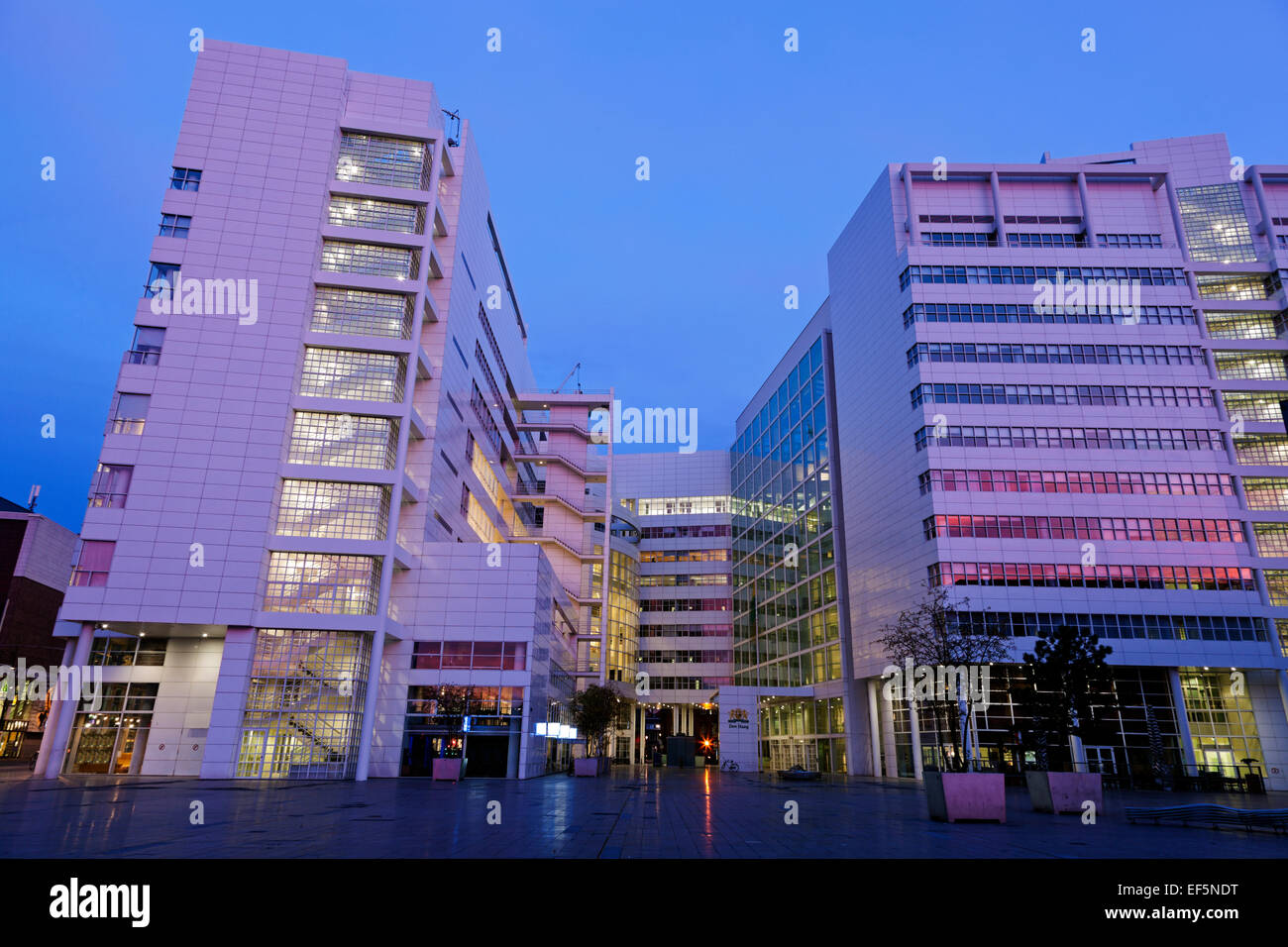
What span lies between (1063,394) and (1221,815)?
43.5 metres

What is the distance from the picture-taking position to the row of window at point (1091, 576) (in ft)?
168

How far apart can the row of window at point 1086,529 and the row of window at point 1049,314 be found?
15477 mm

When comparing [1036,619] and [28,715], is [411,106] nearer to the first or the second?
[1036,619]

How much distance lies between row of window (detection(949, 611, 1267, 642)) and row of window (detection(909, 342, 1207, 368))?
18.9m

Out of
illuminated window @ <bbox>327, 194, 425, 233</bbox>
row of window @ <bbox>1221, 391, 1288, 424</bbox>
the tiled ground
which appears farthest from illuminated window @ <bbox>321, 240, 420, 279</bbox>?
row of window @ <bbox>1221, 391, 1288, 424</bbox>

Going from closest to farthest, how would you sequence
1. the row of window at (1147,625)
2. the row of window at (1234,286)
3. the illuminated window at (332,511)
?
the illuminated window at (332,511)
the row of window at (1147,625)
the row of window at (1234,286)

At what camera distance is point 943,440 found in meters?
54.6

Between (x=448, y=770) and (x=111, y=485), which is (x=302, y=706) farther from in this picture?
(x=111, y=485)

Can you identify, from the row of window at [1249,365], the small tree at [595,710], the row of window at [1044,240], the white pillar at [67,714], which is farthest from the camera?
the row of window at [1044,240]

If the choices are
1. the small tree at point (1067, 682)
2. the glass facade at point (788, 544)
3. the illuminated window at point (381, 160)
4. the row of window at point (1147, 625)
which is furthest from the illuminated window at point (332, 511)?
the glass facade at point (788, 544)

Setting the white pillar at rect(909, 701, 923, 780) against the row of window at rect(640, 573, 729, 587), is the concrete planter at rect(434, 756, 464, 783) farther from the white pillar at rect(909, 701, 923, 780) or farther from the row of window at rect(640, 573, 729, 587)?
the row of window at rect(640, 573, 729, 587)

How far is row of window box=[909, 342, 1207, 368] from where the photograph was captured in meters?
56.3

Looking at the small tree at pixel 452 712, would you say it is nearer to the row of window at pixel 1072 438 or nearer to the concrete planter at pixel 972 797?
the concrete planter at pixel 972 797
